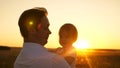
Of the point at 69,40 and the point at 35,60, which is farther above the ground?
the point at 35,60

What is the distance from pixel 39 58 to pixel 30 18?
0.41 meters

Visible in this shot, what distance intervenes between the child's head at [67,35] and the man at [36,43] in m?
2.84

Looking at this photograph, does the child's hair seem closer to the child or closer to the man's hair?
the child

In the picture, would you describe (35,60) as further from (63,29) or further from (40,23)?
(63,29)

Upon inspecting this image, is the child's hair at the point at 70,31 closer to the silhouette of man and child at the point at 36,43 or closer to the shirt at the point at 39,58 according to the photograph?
the silhouette of man and child at the point at 36,43

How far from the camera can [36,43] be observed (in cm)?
304

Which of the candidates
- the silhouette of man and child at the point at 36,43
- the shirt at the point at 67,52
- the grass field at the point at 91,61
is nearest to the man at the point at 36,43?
the silhouette of man and child at the point at 36,43

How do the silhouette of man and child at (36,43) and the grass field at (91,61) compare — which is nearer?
the silhouette of man and child at (36,43)

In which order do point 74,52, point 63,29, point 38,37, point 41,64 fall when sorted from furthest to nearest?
point 63,29
point 74,52
point 38,37
point 41,64

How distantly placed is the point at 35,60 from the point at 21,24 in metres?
0.44

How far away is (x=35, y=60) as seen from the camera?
9.59ft

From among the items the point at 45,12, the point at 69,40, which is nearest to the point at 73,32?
the point at 69,40

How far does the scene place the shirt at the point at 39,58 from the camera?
9.45 ft

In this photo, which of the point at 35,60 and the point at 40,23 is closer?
the point at 35,60
